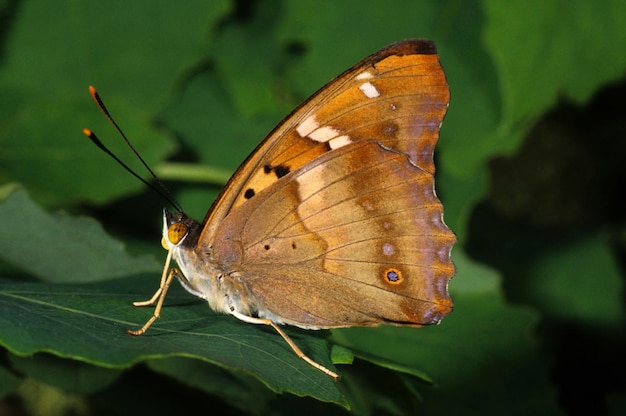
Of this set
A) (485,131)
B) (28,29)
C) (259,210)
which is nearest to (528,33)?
(485,131)

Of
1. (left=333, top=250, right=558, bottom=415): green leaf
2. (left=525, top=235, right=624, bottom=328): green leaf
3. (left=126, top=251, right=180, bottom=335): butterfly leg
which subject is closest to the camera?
(left=126, top=251, right=180, bottom=335): butterfly leg

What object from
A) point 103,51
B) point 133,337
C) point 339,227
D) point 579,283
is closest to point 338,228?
point 339,227

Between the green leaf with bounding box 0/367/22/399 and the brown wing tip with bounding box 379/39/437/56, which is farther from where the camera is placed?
the green leaf with bounding box 0/367/22/399

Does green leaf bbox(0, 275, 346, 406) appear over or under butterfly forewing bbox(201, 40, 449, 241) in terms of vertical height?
under

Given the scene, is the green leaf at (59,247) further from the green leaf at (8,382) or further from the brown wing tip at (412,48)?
the brown wing tip at (412,48)

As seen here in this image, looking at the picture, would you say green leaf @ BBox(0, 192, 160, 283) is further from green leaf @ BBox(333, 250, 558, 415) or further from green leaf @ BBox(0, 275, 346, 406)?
green leaf @ BBox(333, 250, 558, 415)

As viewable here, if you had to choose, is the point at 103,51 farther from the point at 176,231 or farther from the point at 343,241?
the point at 343,241

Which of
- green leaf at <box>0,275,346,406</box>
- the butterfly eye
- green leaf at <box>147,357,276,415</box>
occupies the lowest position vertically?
green leaf at <box>147,357,276,415</box>

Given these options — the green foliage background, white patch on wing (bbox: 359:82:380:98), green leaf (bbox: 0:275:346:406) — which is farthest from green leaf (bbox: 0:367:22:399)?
white patch on wing (bbox: 359:82:380:98)

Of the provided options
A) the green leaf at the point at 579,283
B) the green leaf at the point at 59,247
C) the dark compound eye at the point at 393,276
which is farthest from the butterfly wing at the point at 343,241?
the green leaf at the point at 579,283
